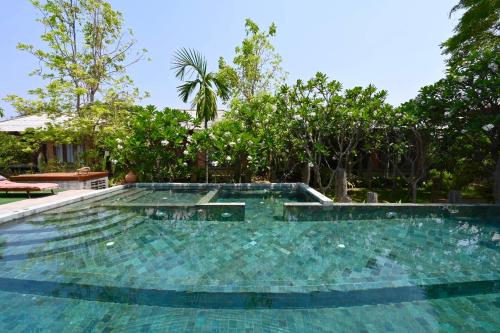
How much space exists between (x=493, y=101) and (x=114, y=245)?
39.6ft

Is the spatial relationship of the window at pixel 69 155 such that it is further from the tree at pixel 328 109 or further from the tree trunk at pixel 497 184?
the tree trunk at pixel 497 184

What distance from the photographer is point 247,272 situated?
4633 millimetres

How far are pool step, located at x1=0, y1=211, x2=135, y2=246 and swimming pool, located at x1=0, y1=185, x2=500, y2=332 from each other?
3 cm

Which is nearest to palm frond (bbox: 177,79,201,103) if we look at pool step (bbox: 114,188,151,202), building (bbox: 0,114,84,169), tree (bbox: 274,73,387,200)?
tree (bbox: 274,73,387,200)

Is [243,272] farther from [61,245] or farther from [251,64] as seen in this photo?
[251,64]

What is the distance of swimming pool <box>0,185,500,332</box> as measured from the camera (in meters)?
3.53


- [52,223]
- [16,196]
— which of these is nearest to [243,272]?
[52,223]

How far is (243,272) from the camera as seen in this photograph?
4633 millimetres

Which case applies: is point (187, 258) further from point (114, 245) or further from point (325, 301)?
point (325, 301)

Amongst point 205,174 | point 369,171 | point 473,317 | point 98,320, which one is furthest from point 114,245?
point 369,171

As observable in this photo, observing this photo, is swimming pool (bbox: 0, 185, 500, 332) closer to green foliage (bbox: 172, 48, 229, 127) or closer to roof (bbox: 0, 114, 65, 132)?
green foliage (bbox: 172, 48, 229, 127)

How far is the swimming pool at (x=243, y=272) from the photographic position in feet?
11.6

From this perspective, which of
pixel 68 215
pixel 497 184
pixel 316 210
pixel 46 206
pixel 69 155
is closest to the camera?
pixel 68 215

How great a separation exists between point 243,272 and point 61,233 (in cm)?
462
